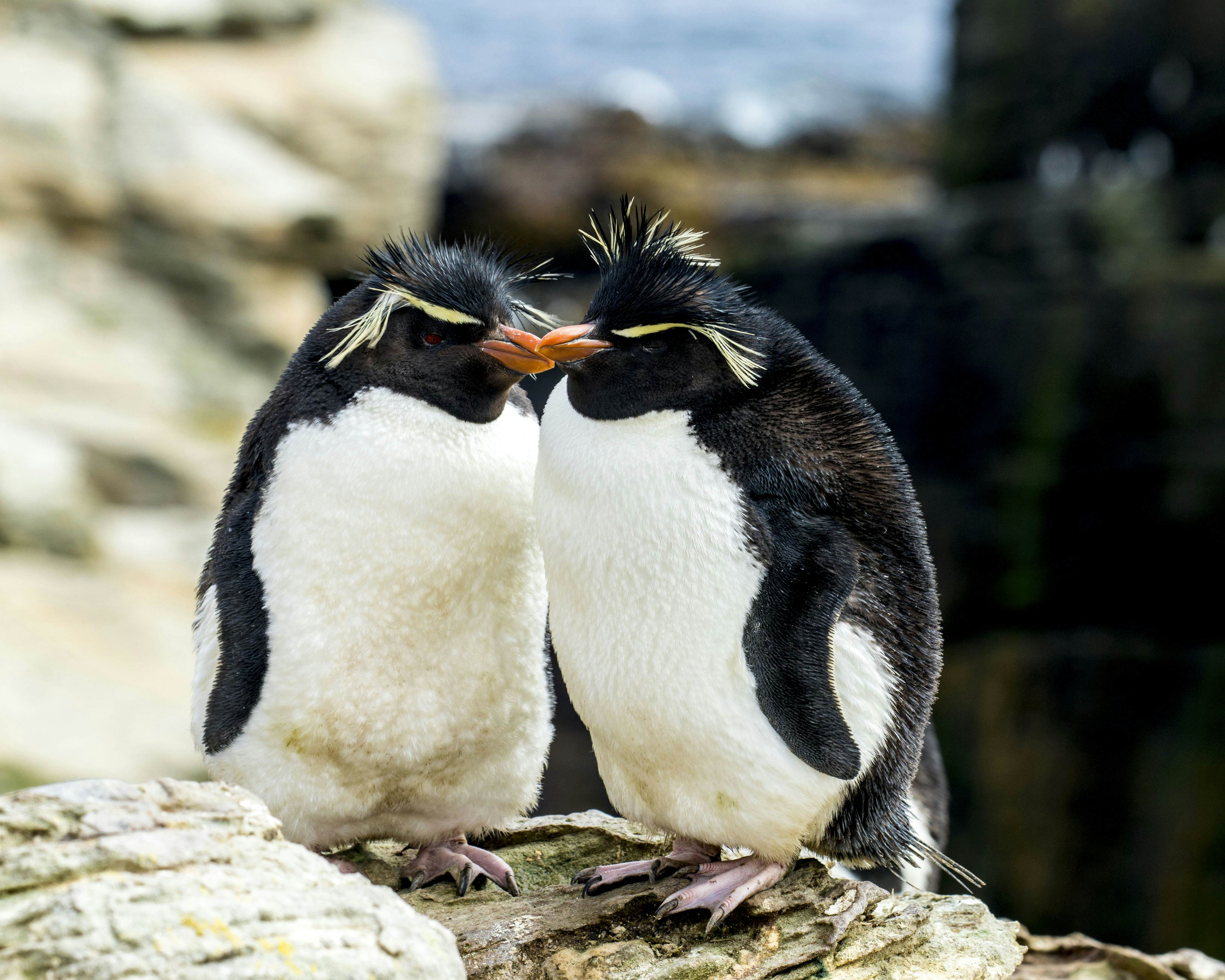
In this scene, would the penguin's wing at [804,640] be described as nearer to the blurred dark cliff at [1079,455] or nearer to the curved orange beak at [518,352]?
the curved orange beak at [518,352]

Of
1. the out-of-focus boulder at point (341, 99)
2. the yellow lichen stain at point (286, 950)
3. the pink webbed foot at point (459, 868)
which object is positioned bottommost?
the pink webbed foot at point (459, 868)

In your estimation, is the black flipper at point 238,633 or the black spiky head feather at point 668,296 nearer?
the black spiky head feather at point 668,296

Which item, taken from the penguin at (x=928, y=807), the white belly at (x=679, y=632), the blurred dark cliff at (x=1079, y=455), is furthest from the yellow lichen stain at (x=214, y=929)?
the blurred dark cliff at (x=1079, y=455)

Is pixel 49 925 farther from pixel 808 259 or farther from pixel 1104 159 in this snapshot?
pixel 1104 159

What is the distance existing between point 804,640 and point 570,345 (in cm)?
53

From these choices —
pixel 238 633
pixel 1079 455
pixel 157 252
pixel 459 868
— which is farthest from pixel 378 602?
pixel 157 252

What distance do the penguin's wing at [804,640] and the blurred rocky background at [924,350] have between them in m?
3.64

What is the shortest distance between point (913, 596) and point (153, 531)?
5.84m

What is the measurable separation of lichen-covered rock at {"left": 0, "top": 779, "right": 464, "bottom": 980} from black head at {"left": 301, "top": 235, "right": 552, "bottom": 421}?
0.68 meters

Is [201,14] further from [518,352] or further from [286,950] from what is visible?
[286,950]

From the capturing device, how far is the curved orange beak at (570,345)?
1.72m

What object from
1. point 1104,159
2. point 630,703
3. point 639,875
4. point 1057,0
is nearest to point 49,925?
point 630,703

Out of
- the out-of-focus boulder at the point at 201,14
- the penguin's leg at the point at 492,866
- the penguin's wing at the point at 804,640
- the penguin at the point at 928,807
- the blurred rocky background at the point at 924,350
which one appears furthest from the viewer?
the out-of-focus boulder at the point at 201,14

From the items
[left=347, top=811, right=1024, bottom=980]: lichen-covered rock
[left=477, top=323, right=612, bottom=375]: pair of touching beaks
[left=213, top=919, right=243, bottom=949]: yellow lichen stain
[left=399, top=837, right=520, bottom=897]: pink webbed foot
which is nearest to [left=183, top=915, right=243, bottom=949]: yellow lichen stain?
[left=213, top=919, right=243, bottom=949]: yellow lichen stain
